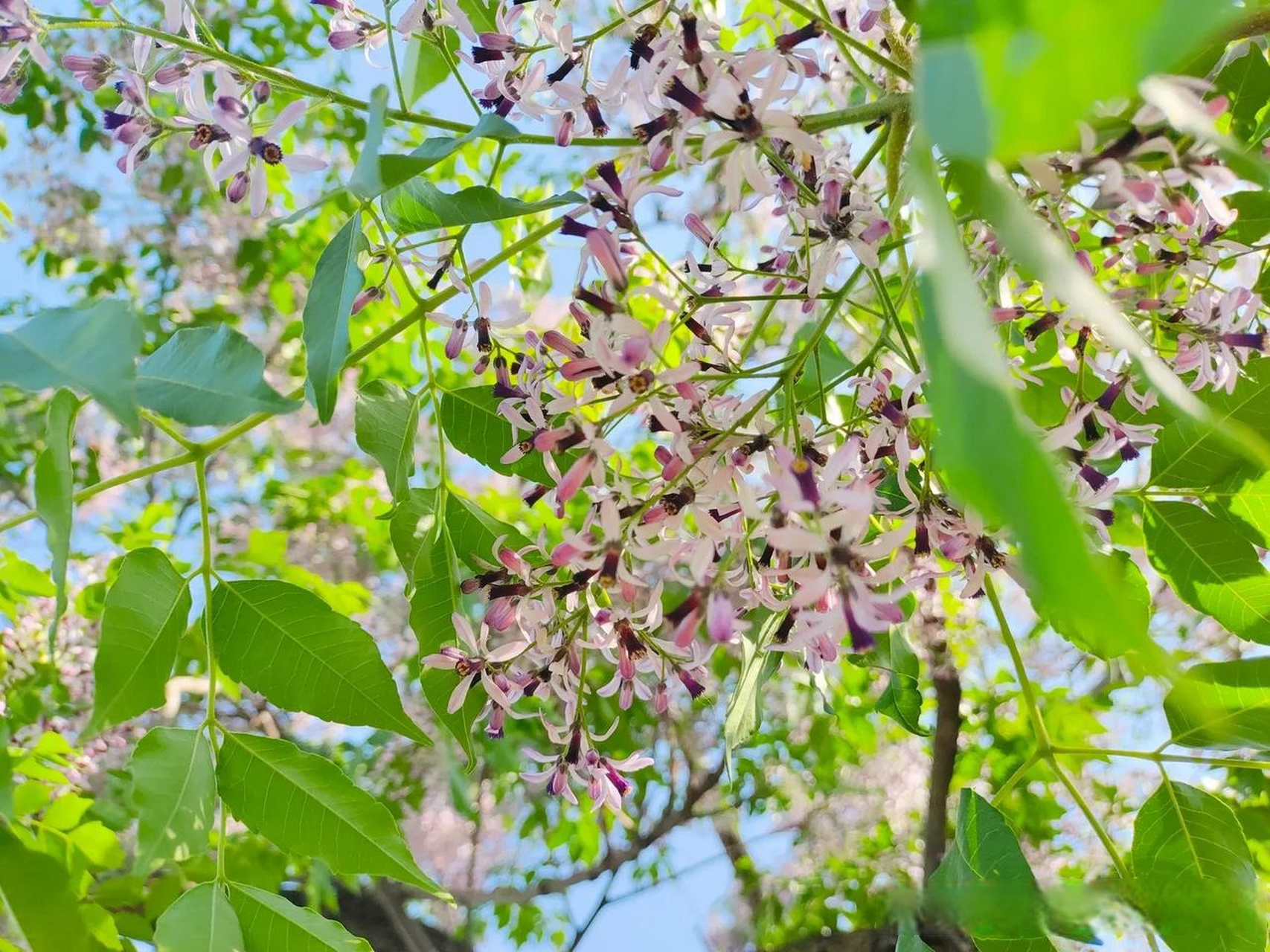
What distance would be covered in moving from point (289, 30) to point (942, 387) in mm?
2158

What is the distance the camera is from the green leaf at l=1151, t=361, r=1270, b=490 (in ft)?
2.08

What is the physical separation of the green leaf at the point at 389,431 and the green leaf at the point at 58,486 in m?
0.16

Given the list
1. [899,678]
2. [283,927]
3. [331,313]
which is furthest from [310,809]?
[899,678]

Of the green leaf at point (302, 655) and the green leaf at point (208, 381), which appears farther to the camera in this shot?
the green leaf at point (302, 655)

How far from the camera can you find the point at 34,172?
2967 mm

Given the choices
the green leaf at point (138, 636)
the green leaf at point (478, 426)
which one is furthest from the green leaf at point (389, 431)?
the green leaf at point (138, 636)

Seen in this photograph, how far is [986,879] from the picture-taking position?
546 mm

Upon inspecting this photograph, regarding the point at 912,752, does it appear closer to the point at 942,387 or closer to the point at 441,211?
the point at 441,211

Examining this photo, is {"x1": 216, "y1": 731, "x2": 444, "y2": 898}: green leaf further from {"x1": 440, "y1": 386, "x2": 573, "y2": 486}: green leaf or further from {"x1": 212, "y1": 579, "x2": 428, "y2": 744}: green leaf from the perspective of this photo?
{"x1": 440, "y1": 386, "x2": 573, "y2": 486}: green leaf

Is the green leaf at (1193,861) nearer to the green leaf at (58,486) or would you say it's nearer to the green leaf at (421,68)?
the green leaf at (58,486)

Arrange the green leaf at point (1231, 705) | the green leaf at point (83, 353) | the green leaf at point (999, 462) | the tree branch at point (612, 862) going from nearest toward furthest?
the green leaf at point (999, 462) < the green leaf at point (83, 353) < the green leaf at point (1231, 705) < the tree branch at point (612, 862)

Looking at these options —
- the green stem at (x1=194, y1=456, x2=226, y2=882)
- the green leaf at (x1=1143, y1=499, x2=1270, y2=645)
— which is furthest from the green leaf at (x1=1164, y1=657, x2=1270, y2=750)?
the green stem at (x1=194, y1=456, x2=226, y2=882)

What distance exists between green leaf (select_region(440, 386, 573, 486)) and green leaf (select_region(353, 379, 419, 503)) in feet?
0.09

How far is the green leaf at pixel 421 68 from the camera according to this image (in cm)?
70
